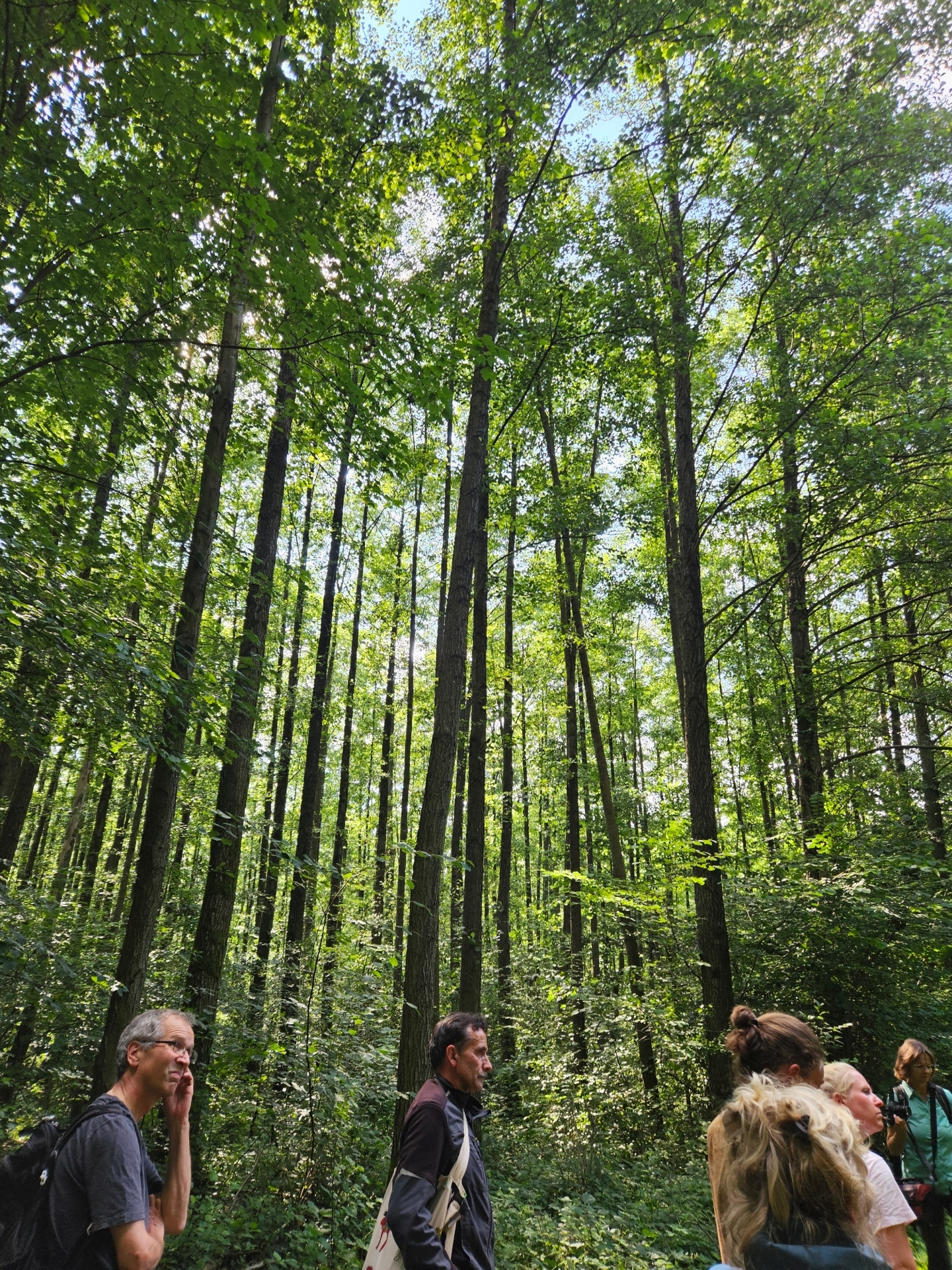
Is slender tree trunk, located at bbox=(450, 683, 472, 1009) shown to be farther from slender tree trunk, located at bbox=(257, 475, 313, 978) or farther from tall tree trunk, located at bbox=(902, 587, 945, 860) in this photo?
tall tree trunk, located at bbox=(902, 587, 945, 860)

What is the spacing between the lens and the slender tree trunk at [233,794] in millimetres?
5965

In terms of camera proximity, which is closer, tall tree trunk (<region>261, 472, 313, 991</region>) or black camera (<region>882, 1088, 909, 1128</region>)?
black camera (<region>882, 1088, 909, 1128</region>)

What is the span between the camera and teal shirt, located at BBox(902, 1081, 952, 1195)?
4512 mm

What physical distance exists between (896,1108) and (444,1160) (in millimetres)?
3815

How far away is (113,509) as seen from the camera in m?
4.66

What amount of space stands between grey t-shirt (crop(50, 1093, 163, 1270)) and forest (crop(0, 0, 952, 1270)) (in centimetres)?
173

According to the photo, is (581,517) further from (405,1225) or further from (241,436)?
(405,1225)

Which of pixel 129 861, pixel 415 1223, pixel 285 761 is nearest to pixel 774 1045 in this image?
pixel 415 1223

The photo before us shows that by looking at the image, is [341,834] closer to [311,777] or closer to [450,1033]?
[311,777]

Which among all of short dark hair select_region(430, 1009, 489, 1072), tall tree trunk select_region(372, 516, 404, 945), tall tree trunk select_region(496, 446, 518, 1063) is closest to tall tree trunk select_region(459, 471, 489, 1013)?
tall tree trunk select_region(496, 446, 518, 1063)

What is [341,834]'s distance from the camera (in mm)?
15109

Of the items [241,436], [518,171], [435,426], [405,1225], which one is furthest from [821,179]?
[405,1225]

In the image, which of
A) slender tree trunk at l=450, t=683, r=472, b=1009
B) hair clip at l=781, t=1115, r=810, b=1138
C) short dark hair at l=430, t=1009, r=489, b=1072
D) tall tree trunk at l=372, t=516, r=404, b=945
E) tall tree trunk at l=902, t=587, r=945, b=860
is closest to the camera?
hair clip at l=781, t=1115, r=810, b=1138

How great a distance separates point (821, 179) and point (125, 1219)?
1095 centimetres
